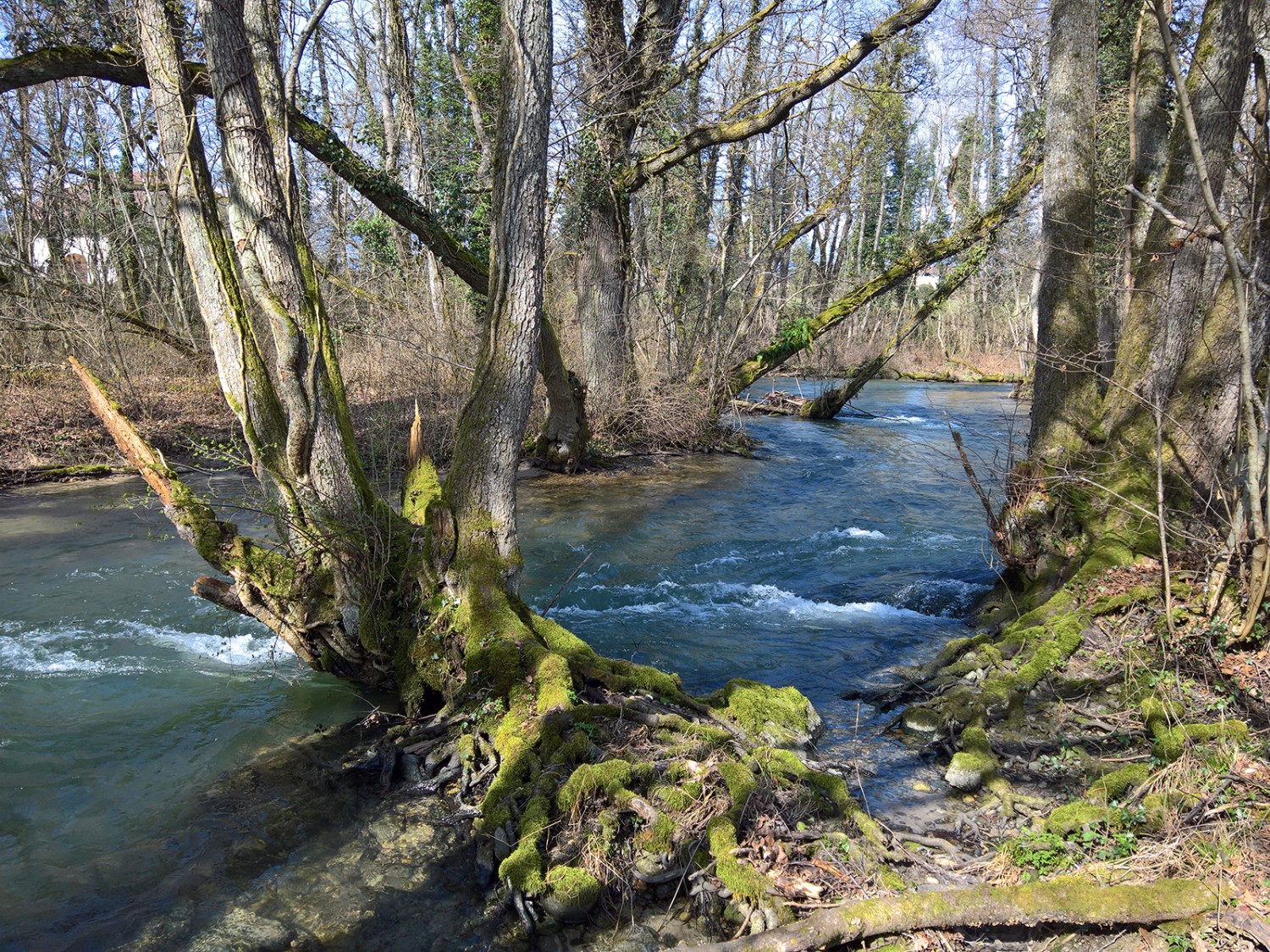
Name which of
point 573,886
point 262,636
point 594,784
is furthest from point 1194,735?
point 262,636

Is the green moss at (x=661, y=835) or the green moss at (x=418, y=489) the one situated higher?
the green moss at (x=418, y=489)

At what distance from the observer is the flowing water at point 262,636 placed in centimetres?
456

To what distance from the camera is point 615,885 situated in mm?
3988

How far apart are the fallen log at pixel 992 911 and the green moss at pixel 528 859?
0.86 m

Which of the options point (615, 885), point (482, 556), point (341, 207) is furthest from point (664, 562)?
point (341, 207)

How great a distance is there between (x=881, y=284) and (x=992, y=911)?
15626 millimetres

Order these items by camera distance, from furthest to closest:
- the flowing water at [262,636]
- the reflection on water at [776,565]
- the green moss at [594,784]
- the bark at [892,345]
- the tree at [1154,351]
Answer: the bark at [892,345], the reflection on water at [776,565], the tree at [1154,351], the flowing water at [262,636], the green moss at [594,784]

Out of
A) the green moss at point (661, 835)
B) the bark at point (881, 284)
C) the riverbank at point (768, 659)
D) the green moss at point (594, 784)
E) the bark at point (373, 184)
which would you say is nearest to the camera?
the riverbank at point (768, 659)

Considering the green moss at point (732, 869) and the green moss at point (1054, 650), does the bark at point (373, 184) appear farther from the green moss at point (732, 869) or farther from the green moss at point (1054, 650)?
the green moss at point (1054, 650)

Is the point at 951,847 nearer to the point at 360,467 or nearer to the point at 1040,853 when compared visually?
the point at 1040,853

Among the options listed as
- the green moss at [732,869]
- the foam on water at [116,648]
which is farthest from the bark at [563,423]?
the green moss at [732,869]

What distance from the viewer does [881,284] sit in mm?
17266

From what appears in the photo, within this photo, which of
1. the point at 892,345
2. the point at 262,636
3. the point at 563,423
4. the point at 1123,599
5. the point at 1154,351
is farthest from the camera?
the point at 892,345

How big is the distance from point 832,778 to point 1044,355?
4.71m
